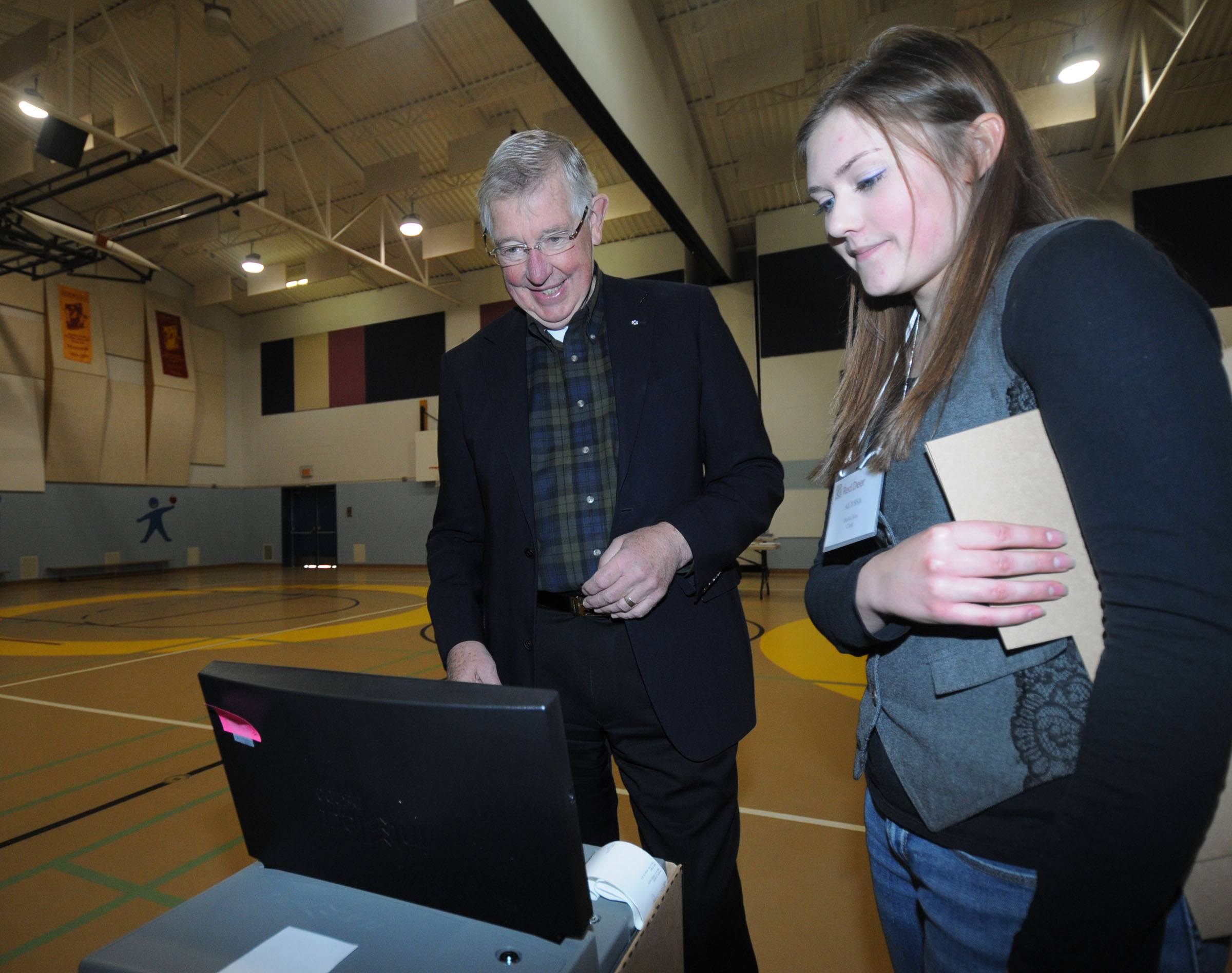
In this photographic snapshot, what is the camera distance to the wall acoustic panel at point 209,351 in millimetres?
15711

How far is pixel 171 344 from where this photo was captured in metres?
15.0

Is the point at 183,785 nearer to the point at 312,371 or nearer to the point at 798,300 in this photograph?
the point at 798,300

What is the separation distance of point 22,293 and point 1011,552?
1650 cm

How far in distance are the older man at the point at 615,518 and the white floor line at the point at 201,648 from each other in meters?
4.86

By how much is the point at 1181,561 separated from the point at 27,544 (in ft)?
53.7

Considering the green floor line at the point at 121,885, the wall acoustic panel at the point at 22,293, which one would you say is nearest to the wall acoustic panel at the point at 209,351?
the wall acoustic panel at the point at 22,293

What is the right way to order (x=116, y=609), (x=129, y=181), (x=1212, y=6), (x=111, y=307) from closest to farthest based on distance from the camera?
(x=1212, y=6)
(x=116, y=609)
(x=129, y=181)
(x=111, y=307)

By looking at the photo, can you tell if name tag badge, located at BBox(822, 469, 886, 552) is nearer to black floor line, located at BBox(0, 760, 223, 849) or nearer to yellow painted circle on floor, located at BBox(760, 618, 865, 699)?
black floor line, located at BBox(0, 760, 223, 849)

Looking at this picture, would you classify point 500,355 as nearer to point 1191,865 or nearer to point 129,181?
point 1191,865

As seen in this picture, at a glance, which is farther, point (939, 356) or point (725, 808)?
point (725, 808)

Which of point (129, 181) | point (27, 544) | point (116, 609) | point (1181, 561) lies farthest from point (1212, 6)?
point (27, 544)

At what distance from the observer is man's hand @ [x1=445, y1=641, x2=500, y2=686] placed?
1251 mm

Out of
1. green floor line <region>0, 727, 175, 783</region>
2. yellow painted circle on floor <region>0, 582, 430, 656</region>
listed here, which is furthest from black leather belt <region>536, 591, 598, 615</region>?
yellow painted circle on floor <region>0, 582, 430, 656</region>

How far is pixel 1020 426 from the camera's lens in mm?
589
